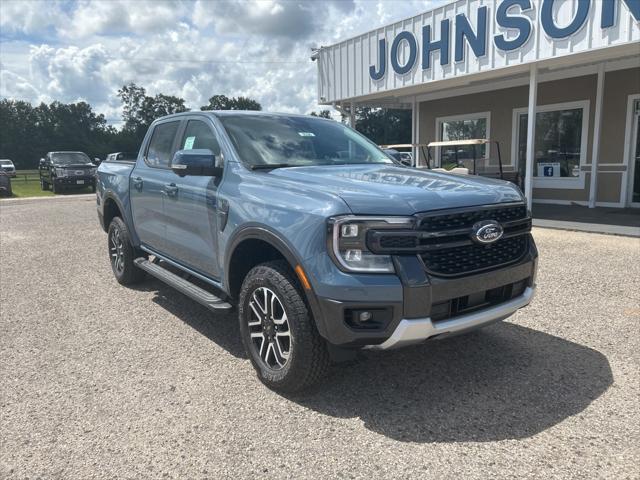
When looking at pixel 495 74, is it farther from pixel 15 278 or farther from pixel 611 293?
pixel 15 278

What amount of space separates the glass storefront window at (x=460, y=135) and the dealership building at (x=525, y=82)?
0.03 meters

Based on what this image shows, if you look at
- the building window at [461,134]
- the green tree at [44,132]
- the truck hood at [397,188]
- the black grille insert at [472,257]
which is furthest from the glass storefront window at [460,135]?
the green tree at [44,132]

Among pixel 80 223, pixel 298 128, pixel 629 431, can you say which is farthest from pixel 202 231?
pixel 80 223

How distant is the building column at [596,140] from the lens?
11327mm

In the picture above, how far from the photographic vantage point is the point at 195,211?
13.5 feet

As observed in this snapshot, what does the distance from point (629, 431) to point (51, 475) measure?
3.07 m

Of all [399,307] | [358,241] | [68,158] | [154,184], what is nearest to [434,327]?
[399,307]

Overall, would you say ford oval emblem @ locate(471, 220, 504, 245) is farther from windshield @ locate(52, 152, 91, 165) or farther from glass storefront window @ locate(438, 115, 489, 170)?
windshield @ locate(52, 152, 91, 165)

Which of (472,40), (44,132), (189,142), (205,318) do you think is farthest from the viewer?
(44,132)

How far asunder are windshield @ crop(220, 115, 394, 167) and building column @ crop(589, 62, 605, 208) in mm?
8983

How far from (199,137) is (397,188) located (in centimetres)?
215

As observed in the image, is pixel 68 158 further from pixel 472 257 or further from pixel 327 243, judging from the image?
pixel 472 257

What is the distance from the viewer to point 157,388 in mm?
3418

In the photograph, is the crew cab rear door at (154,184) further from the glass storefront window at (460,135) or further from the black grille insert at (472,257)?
the glass storefront window at (460,135)
